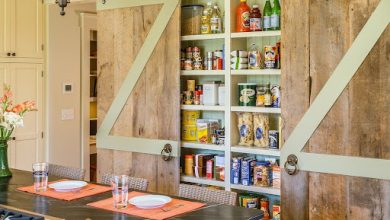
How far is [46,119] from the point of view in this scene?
550 cm

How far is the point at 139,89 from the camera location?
4.20 meters

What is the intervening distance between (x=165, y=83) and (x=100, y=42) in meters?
0.82

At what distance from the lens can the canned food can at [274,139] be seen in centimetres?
371

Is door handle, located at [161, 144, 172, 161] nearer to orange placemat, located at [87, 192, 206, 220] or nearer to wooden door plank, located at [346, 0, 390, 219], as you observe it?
orange placemat, located at [87, 192, 206, 220]

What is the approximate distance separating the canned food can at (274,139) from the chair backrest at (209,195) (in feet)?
3.23

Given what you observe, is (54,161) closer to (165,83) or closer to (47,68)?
(47,68)

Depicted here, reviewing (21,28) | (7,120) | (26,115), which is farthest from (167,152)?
(21,28)

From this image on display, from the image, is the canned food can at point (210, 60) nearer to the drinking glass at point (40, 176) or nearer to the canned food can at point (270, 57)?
the canned food can at point (270, 57)

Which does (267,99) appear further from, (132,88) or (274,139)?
(132,88)

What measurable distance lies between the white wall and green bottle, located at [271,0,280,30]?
2797 millimetres

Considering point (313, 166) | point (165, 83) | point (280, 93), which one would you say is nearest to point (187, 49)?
point (165, 83)

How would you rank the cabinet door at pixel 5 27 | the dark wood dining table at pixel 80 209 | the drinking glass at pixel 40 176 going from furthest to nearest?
the cabinet door at pixel 5 27
the drinking glass at pixel 40 176
the dark wood dining table at pixel 80 209

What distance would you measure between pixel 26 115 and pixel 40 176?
257 cm

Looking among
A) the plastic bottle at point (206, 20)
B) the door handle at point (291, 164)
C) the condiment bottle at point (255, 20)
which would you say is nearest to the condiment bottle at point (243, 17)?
the condiment bottle at point (255, 20)
